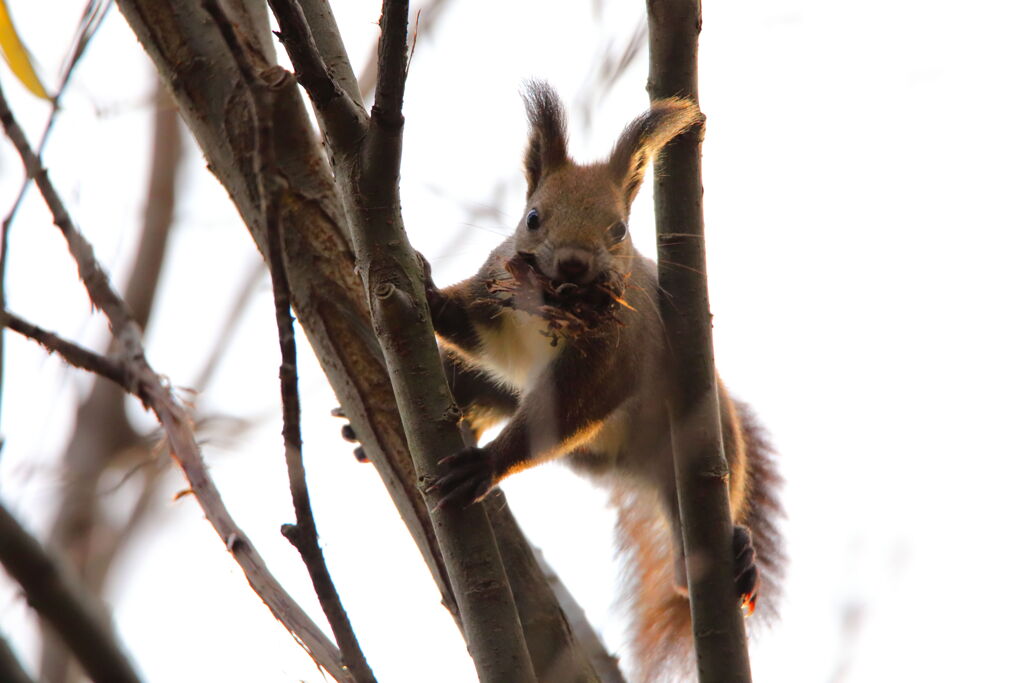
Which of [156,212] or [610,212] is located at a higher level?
[156,212]

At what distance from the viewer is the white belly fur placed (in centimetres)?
366

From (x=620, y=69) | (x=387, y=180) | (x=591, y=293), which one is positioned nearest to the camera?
(x=387, y=180)

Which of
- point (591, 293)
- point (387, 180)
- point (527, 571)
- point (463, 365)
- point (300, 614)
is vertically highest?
point (463, 365)

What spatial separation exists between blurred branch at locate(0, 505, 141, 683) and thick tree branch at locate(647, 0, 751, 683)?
1.88 meters

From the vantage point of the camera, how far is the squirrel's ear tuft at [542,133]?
376 cm

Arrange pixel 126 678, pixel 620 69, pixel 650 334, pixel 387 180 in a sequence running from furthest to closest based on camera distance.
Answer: pixel 650 334, pixel 620 69, pixel 387 180, pixel 126 678

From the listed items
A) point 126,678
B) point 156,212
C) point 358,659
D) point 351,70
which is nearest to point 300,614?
point 358,659

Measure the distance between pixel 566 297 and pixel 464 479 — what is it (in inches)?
35.7

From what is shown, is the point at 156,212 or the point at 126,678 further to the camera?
the point at 156,212

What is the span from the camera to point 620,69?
9.34ft

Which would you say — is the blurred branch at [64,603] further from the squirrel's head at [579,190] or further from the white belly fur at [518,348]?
the white belly fur at [518,348]

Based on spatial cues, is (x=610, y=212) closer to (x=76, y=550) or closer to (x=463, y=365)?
(x=463, y=365)

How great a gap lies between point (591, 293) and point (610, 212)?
546 millimetres

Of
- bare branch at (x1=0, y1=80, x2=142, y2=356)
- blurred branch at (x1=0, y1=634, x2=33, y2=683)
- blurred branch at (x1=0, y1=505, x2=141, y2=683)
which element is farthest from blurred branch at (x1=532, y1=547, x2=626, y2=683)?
blurred branch at (x1=0, y1=634, x2=33, y2=683)
